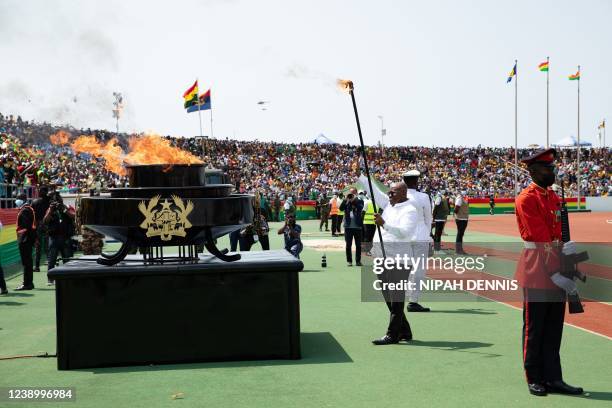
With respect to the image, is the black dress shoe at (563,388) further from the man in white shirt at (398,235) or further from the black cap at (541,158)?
the man in white shirt at (398,235)

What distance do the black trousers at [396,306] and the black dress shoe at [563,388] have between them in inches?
99.6

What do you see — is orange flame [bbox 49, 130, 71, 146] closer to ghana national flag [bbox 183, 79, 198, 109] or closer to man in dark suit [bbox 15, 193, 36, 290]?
man in dark suit [bbox 15, 193, 36, 290]

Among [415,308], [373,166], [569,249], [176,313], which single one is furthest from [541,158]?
[373,166]

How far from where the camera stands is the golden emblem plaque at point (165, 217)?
8.09 m

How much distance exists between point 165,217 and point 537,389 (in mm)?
4096

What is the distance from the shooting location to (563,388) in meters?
6.56

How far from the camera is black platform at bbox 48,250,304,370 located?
7.85m

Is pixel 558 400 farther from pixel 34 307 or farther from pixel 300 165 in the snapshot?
pixel 300 165

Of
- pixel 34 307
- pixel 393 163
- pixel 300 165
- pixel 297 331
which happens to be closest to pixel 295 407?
pixel 297 331

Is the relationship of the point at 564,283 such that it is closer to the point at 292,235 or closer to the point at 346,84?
the point at 346,84

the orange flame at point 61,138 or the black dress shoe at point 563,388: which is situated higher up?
the orange flame at point 61,138

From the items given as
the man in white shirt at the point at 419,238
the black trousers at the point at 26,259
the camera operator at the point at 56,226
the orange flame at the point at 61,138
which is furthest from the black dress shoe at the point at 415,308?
the camera operator at the point at 56,226

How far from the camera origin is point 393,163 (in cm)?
6462

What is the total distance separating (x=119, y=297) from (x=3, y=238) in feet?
41.5
